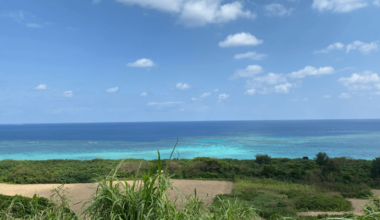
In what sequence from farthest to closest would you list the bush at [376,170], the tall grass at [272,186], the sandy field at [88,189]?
the bush at [376,170]
the tall grass at [272,186]
the sandy field at [88,189]

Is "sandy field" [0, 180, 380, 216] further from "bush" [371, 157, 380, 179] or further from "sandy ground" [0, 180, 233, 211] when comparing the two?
"bush" [371, 157, 380, 179]

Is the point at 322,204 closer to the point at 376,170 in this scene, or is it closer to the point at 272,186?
the point at 272,186

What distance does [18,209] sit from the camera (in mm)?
6059

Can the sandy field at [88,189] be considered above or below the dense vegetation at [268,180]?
below

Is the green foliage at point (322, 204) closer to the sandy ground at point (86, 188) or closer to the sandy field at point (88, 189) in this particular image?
the sandy field at point (88, 189)

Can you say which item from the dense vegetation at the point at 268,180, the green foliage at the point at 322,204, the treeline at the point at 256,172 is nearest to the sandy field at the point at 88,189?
the dense vegetation at the point at 268,180

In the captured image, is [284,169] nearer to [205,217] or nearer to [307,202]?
[307,202]

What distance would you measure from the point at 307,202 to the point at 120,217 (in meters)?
10.1

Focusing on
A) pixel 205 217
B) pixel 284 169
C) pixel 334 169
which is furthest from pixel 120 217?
pixel 334 169

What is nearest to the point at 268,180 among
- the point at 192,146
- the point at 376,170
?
the point at 376,170

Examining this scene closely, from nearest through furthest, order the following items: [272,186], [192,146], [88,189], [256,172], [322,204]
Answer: [322,204] → [88,189] → [272,186] → [256,172] → [192,146]

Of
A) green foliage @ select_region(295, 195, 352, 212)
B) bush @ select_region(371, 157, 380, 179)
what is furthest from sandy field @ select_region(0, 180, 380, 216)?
bush @ select_region(371, 157, 380, 179)

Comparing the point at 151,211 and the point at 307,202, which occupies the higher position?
the point at 151,211

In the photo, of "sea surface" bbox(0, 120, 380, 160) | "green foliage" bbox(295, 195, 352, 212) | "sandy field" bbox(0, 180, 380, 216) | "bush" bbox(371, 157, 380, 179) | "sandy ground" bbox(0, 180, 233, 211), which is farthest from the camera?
"sea surface" bbox(0, 120, 380, 160)
